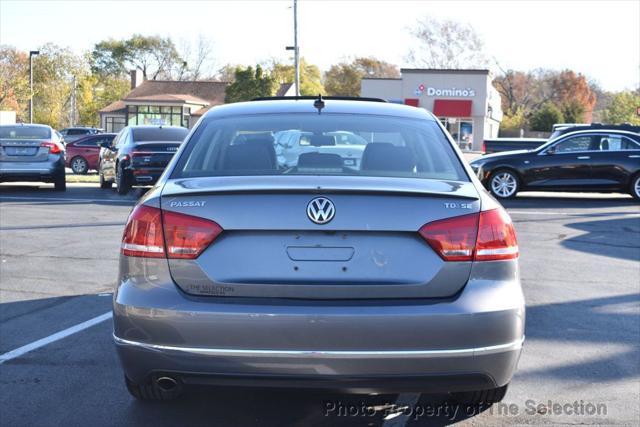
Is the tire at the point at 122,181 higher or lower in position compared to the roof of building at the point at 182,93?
lower

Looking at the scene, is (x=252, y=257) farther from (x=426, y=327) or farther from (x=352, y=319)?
(x=426, y=327)

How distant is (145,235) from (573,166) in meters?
15.7

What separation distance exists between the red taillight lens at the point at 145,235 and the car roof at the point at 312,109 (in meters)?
1.21

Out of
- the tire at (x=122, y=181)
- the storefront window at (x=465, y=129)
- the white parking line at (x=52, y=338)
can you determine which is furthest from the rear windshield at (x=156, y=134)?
the storefront window at (x=465, y=129)

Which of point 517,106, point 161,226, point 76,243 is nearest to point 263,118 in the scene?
point 161,226

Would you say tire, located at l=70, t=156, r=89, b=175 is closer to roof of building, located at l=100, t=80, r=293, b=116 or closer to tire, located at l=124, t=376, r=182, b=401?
tire, located at l=124, t=376, r=182, b=401

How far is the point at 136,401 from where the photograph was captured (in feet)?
15.5

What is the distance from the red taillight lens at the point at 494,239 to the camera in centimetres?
370

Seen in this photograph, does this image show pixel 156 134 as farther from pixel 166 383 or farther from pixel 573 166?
pixel 166 383

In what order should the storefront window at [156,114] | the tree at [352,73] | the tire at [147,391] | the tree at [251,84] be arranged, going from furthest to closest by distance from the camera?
1. the tree at [352,73]
2. the storefront window at [156,114]
3. the tree at [251,84]
4. the tire at [147,391]

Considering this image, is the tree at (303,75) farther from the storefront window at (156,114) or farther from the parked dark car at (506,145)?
the parked dark car at (506,145)

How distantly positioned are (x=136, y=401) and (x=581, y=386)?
107 inches

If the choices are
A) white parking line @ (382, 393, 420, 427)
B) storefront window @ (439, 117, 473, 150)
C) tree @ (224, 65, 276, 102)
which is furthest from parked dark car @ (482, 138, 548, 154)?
tree @ (224, 65, 276, 102)

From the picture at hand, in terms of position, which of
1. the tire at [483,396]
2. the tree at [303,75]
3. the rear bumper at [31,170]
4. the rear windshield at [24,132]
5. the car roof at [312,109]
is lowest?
the tire at [483,396]
